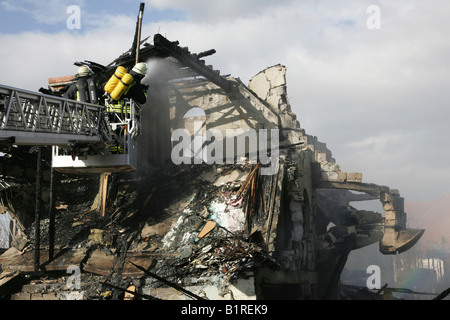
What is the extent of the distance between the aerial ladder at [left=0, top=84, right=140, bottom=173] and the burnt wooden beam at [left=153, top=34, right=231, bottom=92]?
3.51 m

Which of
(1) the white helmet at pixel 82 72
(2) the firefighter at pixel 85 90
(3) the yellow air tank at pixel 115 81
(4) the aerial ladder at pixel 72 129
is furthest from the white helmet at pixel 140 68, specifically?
(1) the white helmet at pixel 82 72

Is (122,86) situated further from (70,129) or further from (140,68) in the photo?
(70,129)

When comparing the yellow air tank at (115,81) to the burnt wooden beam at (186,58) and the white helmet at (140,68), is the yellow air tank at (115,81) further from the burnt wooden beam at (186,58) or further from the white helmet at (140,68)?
the burnt wooden beam at (186,58)

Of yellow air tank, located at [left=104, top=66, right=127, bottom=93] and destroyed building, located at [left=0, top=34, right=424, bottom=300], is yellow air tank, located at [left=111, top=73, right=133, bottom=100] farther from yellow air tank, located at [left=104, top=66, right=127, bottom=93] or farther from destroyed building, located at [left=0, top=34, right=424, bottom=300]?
destroyed building, located at [left=0, top=34, right=424, bottom=300]

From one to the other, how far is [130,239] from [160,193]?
2501 mm

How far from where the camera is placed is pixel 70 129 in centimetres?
763

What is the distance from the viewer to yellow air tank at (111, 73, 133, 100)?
856 cm

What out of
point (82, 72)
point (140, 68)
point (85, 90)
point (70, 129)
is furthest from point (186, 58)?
point (70, 129)

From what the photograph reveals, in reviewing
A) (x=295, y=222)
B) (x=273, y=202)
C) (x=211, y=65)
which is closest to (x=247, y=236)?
(x=273, y=202)

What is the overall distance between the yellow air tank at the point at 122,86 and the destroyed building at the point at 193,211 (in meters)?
2.45

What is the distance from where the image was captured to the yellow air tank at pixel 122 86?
8.56 meters

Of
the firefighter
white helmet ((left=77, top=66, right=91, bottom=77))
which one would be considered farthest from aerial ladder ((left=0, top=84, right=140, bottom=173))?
white helmet ((left=77, top=66, right=91, bottom=77))

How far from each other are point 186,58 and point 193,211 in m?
4.95

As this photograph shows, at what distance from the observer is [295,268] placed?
13250 mm
